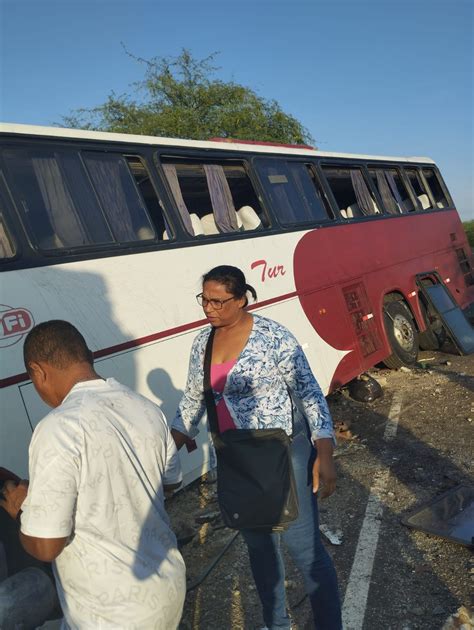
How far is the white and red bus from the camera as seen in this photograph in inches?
150

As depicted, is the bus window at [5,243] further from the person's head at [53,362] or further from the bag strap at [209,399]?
the person's head at [53,362]

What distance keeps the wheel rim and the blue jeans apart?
18.6 feet

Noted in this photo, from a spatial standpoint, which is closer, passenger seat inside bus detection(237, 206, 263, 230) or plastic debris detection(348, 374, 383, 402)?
passenger seat inside bus detection(237, 206, 263, 230)

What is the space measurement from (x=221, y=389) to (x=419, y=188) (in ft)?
27.9

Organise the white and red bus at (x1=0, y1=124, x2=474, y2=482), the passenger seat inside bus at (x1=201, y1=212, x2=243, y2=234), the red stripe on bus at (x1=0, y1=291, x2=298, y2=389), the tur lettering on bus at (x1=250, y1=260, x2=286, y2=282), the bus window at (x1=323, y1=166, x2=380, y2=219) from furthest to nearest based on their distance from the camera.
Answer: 1. the bus window at (x1=323, y1=166, x2=380, y2=219)
2. the tur lettering on bus at (x1=250, y1=260, x2=286, y2=282)
3. the passenger seat inside bus at (x1=201, y1=212, x2=243, y2=234)
4. the white and red bus at (x1=0, y1=124, x2=474, y2=482)
5. the red stripe on bus at (x1=0, y1=291, x2=298, y2=389)

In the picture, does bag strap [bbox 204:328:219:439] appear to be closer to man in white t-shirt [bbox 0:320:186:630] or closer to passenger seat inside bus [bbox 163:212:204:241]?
man in white t-shirt [bbox 0:320:186:630]

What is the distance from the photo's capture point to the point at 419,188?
33.0 ft

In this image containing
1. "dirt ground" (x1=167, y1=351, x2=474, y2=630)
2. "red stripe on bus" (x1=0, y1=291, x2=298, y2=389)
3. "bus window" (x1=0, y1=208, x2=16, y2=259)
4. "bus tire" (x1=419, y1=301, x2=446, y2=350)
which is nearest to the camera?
"dirt ground" (x1=167, y1=351, x2=474, y2=630)

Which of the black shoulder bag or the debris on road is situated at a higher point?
the black shoulder bag

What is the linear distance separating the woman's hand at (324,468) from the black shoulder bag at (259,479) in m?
0.12

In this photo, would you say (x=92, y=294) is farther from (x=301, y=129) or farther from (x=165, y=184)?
(x=301, y=129)

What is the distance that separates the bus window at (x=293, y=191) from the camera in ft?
20.9

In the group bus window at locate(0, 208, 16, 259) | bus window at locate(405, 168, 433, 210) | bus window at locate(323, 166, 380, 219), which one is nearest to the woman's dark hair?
bus window at locate(0, 208, 16, 259)

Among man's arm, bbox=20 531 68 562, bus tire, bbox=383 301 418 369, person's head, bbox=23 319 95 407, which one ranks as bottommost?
bus tire, bbox=383 301 418 369
